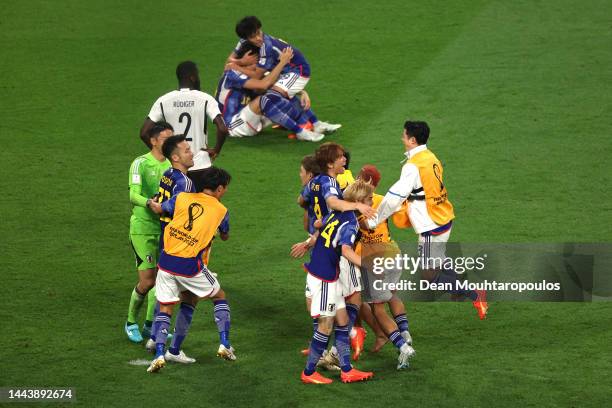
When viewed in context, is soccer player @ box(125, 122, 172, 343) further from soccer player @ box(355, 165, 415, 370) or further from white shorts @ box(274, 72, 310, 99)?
white shorts @ box(274, 72, 310, 99)

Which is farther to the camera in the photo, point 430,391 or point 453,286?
point 453,286

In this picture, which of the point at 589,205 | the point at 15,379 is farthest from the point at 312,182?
the point at 589,205

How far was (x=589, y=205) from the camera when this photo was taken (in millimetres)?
13180

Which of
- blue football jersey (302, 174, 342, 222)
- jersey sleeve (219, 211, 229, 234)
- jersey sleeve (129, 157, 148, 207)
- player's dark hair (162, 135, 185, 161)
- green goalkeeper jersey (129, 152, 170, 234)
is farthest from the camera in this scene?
green goalkeeper jersey (129, 152, 170, 234)

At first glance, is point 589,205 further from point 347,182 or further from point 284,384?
point 284,384

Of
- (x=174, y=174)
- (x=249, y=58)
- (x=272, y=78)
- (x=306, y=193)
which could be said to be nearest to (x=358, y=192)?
(x=306, y=193)

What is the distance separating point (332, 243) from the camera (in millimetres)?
9094

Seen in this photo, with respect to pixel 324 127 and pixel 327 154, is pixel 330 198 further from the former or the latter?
pixel 324 127

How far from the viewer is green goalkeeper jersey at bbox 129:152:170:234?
33.1 ft

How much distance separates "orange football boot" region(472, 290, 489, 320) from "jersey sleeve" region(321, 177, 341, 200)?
2.14 metres

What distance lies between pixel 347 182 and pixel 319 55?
8.33m

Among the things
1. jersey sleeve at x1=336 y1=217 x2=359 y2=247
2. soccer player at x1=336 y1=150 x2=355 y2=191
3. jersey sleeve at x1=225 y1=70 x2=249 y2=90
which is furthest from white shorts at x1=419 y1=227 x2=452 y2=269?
jersey sleeve at x1=225 y1=70 x2=249 y2=90

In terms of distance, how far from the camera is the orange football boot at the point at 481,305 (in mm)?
10625

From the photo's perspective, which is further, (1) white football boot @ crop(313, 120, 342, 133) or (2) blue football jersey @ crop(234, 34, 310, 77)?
(1) white football boot @ crop(313, 120, 342, 133)
